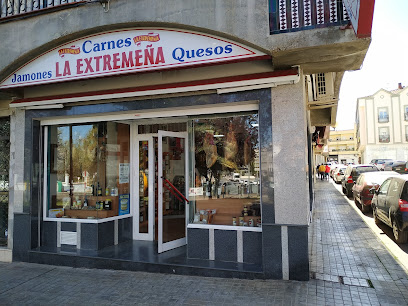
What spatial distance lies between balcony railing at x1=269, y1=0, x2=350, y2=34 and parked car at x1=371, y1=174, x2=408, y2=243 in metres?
4.38

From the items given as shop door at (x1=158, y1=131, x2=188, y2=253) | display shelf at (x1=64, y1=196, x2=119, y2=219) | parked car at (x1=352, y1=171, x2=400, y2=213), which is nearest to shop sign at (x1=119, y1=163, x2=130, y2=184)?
display shelf at (x1=64, y1=196, x2=119, y2=219)

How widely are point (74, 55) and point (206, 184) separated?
3.34m

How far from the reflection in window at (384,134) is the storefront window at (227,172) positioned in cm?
5037

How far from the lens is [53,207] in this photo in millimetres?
6766

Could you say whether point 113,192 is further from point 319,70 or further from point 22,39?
point 319,70

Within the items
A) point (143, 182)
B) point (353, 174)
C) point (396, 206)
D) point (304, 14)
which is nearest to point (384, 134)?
point (353, 174)

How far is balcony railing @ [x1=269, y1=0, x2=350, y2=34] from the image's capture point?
4176 mm

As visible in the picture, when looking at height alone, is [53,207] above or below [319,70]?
below

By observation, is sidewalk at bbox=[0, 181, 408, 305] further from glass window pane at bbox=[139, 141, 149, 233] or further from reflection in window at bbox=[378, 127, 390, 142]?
reflection in window at bbox=[378, 127, 390, 142]

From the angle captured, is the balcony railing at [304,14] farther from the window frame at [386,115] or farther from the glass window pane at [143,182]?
the window frame at [386,115]

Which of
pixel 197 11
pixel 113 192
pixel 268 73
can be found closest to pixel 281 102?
pixel 268 73

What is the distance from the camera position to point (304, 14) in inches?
171

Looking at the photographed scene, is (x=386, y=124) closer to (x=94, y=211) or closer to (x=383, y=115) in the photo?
(x=383, y=115)

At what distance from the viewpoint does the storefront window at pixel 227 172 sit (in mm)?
5492
